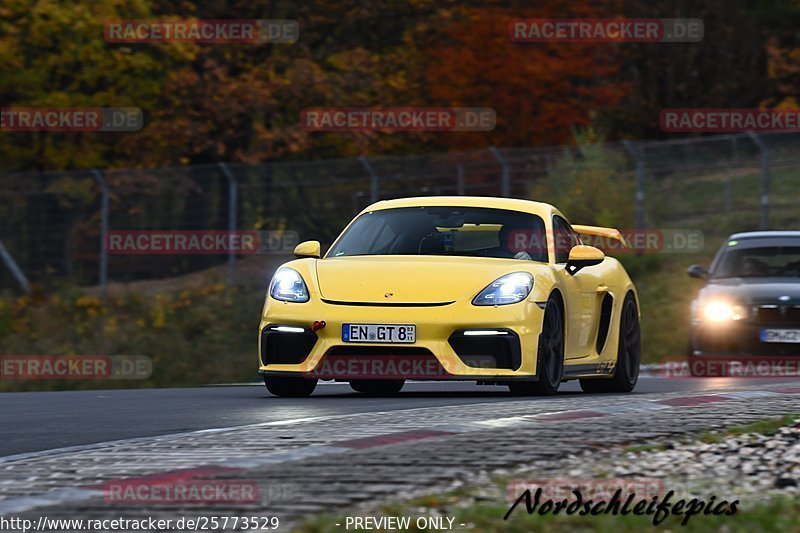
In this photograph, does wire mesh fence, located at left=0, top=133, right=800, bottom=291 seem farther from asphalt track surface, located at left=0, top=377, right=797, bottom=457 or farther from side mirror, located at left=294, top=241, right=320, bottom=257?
side mirror, located at left=294, top=241, right=320, bottom=257

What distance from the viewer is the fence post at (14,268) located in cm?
2934

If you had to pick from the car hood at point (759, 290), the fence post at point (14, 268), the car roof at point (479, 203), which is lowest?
the car hood at point (759, 290)

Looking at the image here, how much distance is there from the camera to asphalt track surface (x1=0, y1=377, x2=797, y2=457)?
32.9ft

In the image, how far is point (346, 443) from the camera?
838 centimetres

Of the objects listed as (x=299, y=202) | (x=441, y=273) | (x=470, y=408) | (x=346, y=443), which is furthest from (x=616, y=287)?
(x=299, y=202)

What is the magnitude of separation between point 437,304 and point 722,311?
7.56 m

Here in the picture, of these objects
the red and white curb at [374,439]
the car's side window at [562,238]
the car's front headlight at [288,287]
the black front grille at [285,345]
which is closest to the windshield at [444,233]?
the car's side window at [562,238]

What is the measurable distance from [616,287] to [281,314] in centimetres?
340

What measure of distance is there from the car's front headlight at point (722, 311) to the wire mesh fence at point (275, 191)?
11.1m

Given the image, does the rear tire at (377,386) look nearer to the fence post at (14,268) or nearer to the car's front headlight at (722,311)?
the car's front headlight at (722,311)

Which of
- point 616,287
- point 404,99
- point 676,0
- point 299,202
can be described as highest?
point 676,0

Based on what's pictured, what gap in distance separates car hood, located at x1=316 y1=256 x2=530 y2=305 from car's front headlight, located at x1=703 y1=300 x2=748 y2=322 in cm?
680

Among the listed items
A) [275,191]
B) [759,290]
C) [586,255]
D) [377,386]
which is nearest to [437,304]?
[586,255]

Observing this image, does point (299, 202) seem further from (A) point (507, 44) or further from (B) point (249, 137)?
(A) point (507, 44)
